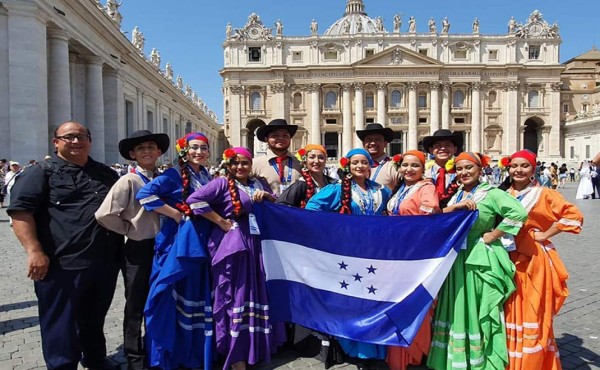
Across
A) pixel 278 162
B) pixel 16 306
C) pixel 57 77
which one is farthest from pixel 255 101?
pixel 278 162

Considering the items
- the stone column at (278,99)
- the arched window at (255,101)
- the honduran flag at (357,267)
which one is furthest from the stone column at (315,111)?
the honduran flag at (357,267)

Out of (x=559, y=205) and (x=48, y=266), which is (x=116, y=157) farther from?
(x=559, y=205)

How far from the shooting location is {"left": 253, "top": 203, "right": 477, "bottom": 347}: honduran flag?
3520 mm

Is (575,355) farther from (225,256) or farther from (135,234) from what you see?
(135,234)

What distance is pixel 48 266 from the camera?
3.34 metres

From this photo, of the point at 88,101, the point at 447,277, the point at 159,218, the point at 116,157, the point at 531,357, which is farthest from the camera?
the point at 116,157

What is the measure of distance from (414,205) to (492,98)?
62211 mm

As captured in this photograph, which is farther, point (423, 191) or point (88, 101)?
point (88, 101)

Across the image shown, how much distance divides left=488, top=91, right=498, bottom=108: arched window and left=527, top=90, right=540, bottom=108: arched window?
4807 millimetres

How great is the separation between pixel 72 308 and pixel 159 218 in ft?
3.42

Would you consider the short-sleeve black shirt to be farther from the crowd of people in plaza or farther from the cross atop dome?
the cross atop dome

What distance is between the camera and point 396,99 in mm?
58438

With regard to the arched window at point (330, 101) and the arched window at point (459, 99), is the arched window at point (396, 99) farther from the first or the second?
the arched window at point (330, 101)

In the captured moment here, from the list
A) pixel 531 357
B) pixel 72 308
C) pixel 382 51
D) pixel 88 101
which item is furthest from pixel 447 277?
pixel 382 51
